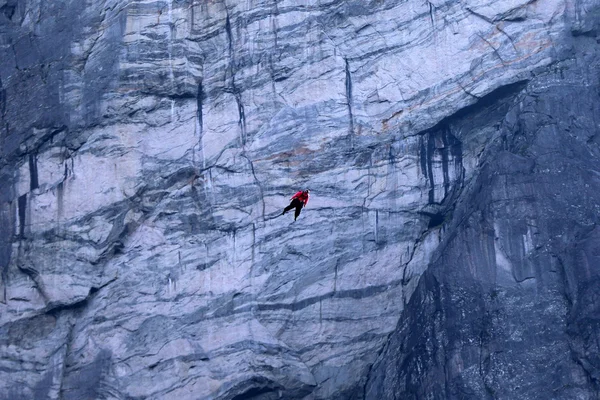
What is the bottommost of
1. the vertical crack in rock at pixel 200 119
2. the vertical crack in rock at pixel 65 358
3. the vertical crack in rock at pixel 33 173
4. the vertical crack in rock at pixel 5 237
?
the vertical crack in rock at pixel 65 358

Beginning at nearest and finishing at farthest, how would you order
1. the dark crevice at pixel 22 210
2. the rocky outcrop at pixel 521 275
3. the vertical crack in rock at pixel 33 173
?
the rocky outcrop at pixel 521 275
the dark crevice at pixel 22 210
the vertical crack in rock at pixel 33 173

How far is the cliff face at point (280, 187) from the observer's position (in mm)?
36812

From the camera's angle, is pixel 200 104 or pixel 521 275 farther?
pixel 200 104

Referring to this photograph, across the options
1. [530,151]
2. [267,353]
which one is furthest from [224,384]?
[530,151]

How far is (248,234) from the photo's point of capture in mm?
37844

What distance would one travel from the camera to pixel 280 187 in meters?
38.1

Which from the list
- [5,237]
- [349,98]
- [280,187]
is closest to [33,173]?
[5,237]

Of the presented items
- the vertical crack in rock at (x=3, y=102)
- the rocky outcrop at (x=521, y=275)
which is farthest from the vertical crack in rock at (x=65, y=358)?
the rocky outcrop at (x=521, y=275)

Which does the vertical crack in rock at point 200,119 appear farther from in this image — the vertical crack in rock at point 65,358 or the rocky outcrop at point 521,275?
the rocky outcrop at point 521,275

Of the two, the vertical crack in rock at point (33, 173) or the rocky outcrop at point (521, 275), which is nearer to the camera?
the rocky outcrop at point (521, 275)

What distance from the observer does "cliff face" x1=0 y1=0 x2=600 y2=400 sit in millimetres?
36812

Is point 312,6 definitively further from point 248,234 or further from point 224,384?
point 224,384

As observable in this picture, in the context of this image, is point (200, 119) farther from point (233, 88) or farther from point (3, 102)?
point (3, 102)

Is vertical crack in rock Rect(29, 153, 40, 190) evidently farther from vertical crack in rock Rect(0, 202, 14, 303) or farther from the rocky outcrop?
the rocky outcrop
